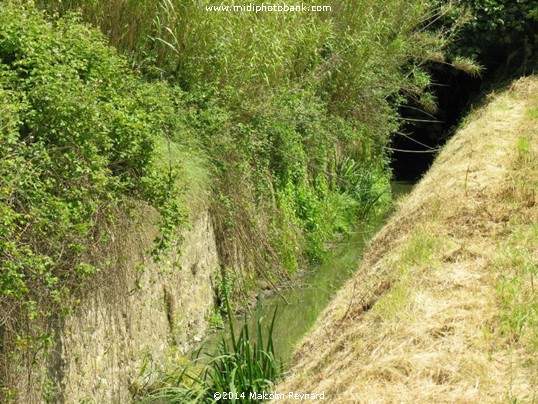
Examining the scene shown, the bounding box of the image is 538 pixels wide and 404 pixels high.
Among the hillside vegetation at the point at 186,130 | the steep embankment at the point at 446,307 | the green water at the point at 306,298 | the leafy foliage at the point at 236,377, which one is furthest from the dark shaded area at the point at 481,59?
the leafy foliage at the point at 236,377

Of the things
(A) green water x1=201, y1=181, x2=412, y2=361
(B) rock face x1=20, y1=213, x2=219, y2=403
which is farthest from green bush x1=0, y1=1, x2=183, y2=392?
(A) green water x1=201, y1=181, x2=412, y2=361

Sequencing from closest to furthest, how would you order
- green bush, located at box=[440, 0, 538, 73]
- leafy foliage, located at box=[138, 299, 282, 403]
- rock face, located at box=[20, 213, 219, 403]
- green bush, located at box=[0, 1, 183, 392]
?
green bush, located at box=[0, 1, 183, 392] < leafy foliage, located at box=[138, 299, 282, 403] < rock face, located at box=[20, 213, 219, 403] < green bush, located at box=[440, 0, 538, 73]

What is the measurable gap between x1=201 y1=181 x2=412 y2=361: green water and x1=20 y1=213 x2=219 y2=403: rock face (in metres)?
0.71

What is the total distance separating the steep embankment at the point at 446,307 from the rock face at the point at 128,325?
1.52 meters

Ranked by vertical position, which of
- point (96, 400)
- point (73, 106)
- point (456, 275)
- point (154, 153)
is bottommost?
point (96, 400)

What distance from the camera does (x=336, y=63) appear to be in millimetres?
14070

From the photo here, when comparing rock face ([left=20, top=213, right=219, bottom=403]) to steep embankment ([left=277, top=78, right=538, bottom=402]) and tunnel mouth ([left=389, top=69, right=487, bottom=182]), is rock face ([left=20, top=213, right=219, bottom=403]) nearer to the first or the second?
steep embankment ([left=277, top=78, right=538, bottom=402])

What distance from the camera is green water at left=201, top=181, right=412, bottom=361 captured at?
970 centimetres

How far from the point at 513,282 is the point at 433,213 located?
7.53 feet

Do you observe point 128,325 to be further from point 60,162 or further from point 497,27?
point 497,27

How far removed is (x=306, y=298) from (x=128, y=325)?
3493 millimetres

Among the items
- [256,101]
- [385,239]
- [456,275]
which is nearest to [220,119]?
[256,101]

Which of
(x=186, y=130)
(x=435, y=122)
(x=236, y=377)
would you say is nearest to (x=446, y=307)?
(x=236, y=377)

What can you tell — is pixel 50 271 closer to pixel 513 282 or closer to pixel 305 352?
pixel 305 352
